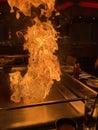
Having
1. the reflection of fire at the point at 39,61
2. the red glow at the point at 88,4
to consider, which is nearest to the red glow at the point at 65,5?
the red glow at the point at 88,4

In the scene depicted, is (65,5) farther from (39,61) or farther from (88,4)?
(39,61)

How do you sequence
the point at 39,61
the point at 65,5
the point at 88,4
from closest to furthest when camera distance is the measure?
1. the point at 39,61
2. the point at 88,4
3. the point at 65,5

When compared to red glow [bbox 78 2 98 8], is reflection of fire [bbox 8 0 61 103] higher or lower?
lower

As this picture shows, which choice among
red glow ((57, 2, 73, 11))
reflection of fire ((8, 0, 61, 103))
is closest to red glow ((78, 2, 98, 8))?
red glow ((57, 2, 73, 11))

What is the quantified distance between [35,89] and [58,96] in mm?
270

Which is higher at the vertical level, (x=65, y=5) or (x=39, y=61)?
(x=65, y=5)

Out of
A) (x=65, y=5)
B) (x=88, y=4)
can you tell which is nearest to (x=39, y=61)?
(x=88, y=4)

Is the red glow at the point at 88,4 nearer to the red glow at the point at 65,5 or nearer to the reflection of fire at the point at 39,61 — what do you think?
the red glow at the point at 65,5

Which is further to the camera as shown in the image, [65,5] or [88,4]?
[65,5]

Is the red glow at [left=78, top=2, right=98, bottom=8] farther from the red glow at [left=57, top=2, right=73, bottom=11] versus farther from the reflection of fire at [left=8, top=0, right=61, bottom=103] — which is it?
the reflection of fire at [left=8, top=0, right=61, bottom=103]

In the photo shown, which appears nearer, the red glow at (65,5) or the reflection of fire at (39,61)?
the reflection of fire at (39,61)

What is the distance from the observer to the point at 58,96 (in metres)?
2.16

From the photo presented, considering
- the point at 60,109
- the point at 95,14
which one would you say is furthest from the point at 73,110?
the point at 95,14

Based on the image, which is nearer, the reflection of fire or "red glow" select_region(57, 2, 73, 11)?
the reflection of fire
